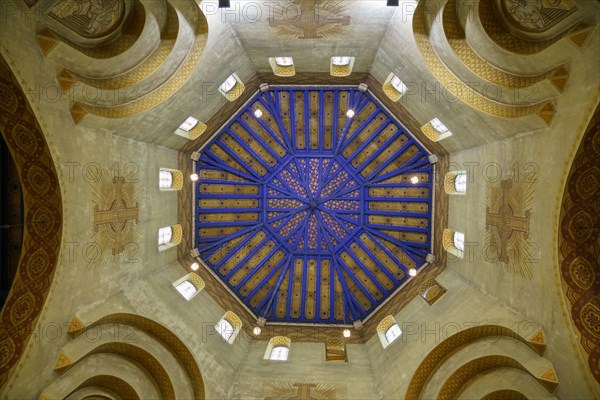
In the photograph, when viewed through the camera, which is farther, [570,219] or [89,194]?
[89,194]

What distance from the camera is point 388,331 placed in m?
12.6

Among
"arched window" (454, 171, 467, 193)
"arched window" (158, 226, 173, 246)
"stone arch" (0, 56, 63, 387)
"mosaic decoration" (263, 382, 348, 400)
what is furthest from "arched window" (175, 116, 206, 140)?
"arched window" (454, 171, 467, 193)

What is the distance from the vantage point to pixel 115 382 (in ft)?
29.9

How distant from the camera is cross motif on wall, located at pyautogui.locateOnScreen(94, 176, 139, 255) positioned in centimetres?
926

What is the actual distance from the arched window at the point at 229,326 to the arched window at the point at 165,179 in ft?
16.6

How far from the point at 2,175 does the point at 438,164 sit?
1327cm

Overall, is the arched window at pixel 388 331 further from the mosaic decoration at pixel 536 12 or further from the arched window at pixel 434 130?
the mosaic decoration at pixel 536 12

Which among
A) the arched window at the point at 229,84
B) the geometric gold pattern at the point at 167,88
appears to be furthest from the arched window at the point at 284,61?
the geometric gold pattern at the point at 167,88

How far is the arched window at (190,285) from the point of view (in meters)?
12.3

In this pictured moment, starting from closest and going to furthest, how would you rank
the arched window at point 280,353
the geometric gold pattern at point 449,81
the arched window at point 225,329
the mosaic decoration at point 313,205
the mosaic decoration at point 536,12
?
1. the mosaic decoration at point 536,12
2. the geometric gold pattern at point 449,81
3. the arched window at point 225,329
4. the arched window at point 280,353
5. the mosaic decoration at point 313,205

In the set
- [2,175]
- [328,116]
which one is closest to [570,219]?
[328,116]

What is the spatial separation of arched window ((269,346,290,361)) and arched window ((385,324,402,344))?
3500mm

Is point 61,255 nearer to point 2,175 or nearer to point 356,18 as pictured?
point 2,175

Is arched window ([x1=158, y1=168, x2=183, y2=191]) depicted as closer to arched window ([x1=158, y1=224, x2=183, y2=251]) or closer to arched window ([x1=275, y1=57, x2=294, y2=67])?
arched window ([x1=158, y1=224, x2=183, y2=251])
